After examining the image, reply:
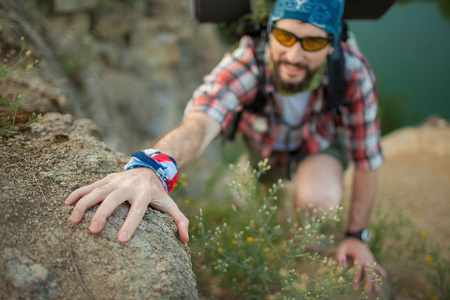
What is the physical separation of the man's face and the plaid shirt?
0.60 ft

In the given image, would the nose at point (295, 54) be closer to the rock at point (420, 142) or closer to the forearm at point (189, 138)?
the forearm at point (189, 138)

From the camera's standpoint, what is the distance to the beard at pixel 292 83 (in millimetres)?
2271

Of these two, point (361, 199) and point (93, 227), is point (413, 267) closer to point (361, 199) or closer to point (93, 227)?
point (361, 199)

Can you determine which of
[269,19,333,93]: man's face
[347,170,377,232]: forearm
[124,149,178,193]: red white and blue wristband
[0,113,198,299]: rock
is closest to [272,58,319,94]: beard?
[269,19,333,93]: man's face

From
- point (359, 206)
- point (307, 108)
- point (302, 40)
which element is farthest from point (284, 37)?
point (359, 206)

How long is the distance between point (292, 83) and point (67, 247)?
171cm

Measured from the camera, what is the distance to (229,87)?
2348 millimetres

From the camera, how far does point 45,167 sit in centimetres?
149

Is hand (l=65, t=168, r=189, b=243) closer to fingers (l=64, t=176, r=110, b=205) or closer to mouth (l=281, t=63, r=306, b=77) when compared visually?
fingers (l=64, t=176, r=110, b=205)

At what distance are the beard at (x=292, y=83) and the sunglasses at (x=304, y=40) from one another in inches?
4.9

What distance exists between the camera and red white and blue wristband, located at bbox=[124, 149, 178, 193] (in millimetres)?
1542

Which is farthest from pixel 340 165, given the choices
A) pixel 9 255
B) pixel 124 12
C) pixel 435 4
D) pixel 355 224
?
pixel 435 4

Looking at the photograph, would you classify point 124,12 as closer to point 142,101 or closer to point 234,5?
point 142,101

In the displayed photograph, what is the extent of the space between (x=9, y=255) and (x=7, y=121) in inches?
31.8
